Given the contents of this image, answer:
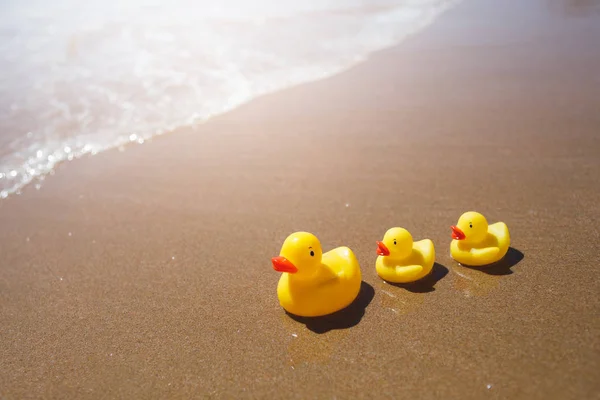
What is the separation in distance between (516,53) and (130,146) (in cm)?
470

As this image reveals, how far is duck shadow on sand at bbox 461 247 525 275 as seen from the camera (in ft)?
9.57

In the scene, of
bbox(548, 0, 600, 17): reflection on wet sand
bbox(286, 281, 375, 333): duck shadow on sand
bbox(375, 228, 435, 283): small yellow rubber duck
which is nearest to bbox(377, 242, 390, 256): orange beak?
bbox(375, 228, 435, 283): small yellow rubber duck

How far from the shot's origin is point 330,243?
3.45 meters

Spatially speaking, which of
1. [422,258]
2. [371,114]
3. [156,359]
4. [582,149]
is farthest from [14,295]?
[582,149]

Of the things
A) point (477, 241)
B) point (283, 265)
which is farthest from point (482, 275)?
point (283, 265)

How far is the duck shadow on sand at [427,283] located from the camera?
2863mm

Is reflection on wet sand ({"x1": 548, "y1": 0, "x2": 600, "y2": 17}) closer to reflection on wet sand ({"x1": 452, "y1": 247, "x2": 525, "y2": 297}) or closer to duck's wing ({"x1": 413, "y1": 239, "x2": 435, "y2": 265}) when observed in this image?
reflection on wet sand ({"x1": 452, "y1": 247, "x2": 525, "y2": 297})

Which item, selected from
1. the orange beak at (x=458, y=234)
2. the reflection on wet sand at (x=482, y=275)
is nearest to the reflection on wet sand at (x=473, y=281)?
the reflection on wet sand at (x=482, y=275)

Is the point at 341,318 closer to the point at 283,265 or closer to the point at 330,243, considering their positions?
the point at 283,265

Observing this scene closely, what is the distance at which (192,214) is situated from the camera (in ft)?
13.0

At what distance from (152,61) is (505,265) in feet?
21.4

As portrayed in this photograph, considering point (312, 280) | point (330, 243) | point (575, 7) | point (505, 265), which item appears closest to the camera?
point (312, 280)

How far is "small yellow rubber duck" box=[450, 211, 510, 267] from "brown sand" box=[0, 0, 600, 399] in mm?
94

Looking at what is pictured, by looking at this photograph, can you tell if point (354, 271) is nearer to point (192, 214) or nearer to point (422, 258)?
point (422, 258)
